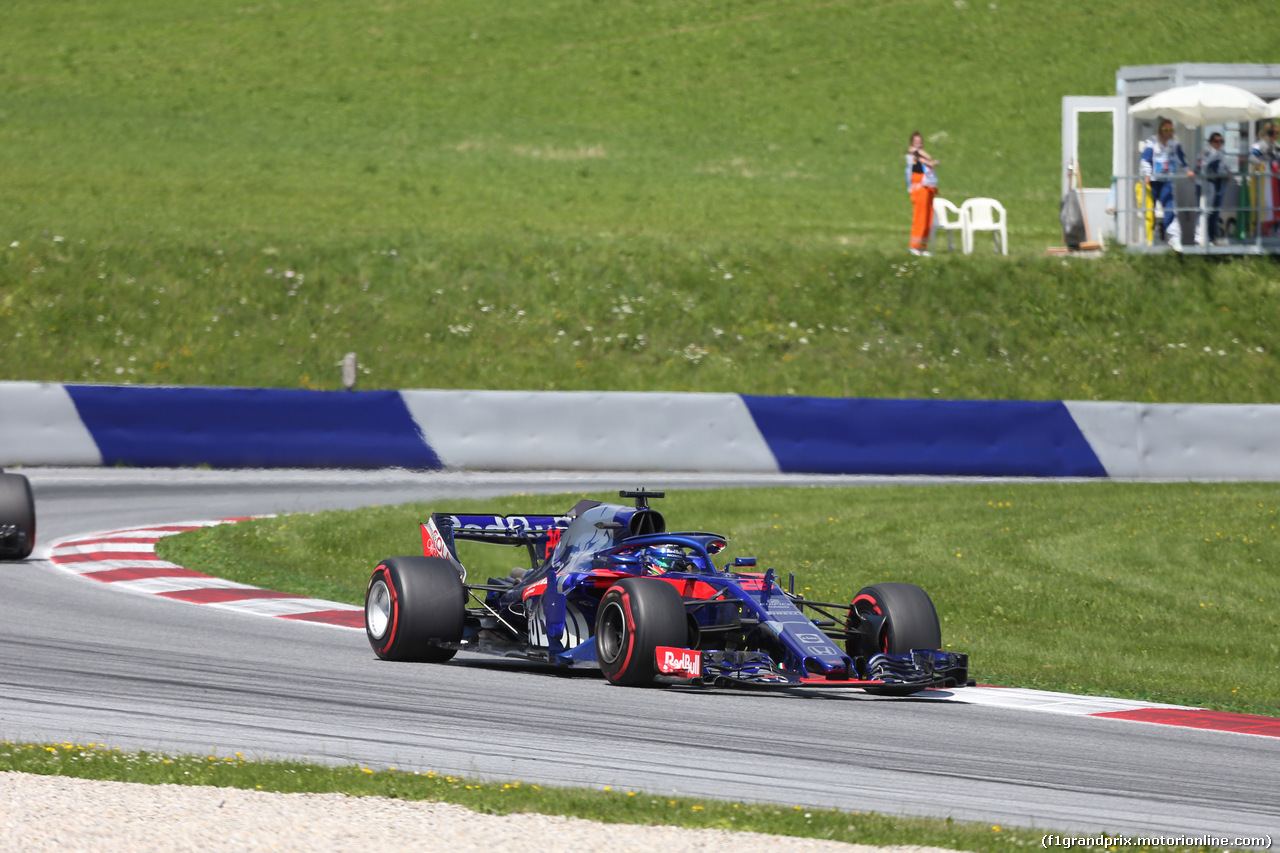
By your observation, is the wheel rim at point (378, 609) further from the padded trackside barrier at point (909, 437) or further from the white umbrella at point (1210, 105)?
the white umbrella at point (1210, 105)

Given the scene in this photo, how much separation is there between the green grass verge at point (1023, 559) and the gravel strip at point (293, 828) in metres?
4.95

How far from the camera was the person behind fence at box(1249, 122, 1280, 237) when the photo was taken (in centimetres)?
2489

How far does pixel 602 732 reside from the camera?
8.16 meters

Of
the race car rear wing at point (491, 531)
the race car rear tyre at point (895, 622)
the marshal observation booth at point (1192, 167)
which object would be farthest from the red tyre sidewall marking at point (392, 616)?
the marshal observation booth at point (1192, 167)

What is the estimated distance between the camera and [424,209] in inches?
1297

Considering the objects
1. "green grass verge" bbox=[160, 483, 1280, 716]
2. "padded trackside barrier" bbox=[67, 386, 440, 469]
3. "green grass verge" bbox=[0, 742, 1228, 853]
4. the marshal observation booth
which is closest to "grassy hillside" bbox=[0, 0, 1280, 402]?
the marshal observation booth

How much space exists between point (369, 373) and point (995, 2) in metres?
30.9

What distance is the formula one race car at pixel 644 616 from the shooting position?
9172mm

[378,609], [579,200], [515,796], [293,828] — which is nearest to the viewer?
[293,828]

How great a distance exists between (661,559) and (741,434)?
451 inches

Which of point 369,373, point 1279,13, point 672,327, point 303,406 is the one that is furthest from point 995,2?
point 303,406

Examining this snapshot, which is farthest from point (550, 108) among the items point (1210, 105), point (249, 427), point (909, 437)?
point (909, 437)

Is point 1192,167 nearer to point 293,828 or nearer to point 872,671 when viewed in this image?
point 872,671

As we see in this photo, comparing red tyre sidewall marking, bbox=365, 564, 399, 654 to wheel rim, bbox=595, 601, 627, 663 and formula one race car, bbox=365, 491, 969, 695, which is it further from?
wheel rim, bbox=595, 601, 627, 663
